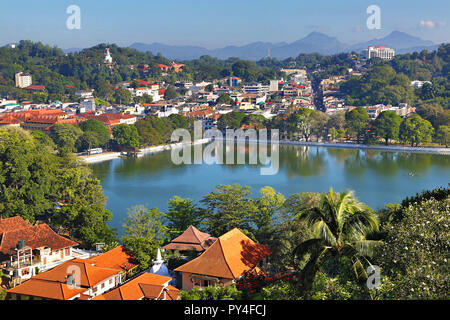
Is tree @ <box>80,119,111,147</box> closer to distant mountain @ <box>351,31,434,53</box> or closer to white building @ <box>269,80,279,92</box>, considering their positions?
white building @ <box>269,80,279,92</box>

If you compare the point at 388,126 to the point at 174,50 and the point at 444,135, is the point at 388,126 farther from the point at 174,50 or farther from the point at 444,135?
the point at 174,50

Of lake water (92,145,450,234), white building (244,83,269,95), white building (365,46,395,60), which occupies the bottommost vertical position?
lake water (92,145,450,234)

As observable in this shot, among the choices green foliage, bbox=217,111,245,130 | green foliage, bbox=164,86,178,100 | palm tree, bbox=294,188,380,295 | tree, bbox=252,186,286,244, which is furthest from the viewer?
green foliage, bbox=164,86,178,100

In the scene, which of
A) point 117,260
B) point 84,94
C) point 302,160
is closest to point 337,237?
point 117,260

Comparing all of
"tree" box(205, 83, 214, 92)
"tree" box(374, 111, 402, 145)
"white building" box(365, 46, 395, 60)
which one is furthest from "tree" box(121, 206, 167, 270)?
"white building" box(365, 46, 395, 60)
